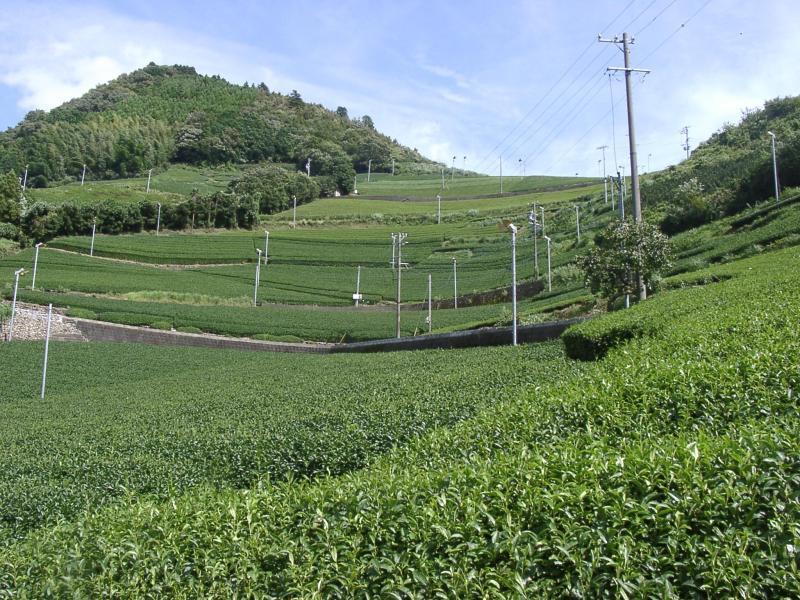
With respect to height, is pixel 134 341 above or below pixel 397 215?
below

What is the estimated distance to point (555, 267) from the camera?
189 feet

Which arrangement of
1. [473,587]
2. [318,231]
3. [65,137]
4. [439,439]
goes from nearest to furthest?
[473,587]
[439,439]
[318,231]
[65,137]

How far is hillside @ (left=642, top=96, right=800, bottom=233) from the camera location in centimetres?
4734

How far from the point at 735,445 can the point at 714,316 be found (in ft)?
25.9

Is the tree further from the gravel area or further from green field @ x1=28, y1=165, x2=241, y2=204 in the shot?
green field @ x1=28, y1=165, x2=241, y2=204

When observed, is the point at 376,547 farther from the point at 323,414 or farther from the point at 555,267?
the point at 555,267

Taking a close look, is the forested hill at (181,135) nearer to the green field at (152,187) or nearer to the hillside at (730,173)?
the green field at (152,187)

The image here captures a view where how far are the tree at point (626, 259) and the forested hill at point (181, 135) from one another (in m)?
104

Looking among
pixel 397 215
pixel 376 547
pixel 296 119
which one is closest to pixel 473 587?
pixel 376 547

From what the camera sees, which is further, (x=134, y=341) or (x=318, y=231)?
(x=318, y=231)

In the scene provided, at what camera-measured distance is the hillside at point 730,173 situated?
47344 millimetres

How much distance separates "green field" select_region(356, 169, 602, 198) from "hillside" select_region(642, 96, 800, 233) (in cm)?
3224

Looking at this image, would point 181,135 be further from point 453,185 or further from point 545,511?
point 545,511

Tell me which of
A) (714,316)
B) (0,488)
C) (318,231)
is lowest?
(0,488)
